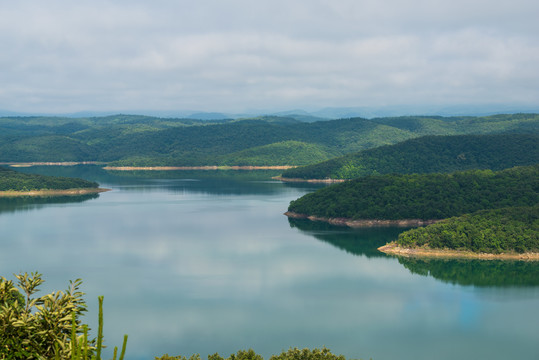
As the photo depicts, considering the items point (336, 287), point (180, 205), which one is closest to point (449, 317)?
point (336, 287)

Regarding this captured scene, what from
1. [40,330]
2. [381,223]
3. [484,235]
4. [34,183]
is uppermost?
[40,330]

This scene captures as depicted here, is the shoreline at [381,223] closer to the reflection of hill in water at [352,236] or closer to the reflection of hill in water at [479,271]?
the reflection of hill in water at [352,236]

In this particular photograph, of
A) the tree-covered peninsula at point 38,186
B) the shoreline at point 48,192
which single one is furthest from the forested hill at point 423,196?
the tree-covered peninsula at point 38,186

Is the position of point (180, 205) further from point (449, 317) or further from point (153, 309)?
point (449, 317)

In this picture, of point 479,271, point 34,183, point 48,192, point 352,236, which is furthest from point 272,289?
point 34,183

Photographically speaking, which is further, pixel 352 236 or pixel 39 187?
pixel 39 187

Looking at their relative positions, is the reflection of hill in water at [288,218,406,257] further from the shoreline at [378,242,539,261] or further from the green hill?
the green hill

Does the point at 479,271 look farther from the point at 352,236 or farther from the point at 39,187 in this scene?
the point at 39,187
